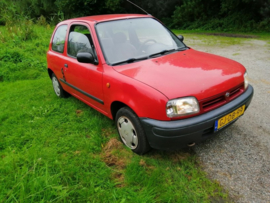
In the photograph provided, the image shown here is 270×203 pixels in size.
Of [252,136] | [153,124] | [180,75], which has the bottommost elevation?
[252,136]

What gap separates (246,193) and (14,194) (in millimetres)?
2196

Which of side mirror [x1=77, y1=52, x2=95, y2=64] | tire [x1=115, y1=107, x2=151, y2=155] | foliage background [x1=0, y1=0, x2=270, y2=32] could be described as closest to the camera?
tire [x1=115, y1=107, x2=151, y2=155]

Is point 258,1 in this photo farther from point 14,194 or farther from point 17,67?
point 14,194

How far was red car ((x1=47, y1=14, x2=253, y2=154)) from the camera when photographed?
85.6 inches

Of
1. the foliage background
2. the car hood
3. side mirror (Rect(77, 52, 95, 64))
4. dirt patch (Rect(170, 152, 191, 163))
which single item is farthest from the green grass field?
the foliage background

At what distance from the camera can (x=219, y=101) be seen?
2400mm

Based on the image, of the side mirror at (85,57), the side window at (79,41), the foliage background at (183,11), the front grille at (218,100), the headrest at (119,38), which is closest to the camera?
the front grille at (218,100)

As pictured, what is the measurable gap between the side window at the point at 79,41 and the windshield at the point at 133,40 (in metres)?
0.24

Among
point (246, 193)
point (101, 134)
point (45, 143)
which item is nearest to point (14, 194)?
point (45, 143)

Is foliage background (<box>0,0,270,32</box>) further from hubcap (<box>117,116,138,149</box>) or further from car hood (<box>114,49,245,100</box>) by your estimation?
hubcap (<box>117,116,138,149</box>)

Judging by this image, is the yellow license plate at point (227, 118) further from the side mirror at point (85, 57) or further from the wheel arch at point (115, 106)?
the side mirror at point (85, 57)

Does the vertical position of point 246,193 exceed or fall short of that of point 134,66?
it falls short

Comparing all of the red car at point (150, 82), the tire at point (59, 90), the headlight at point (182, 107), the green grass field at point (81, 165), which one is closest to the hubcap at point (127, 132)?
the red car at point (150, 82)

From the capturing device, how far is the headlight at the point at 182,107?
213 cm
